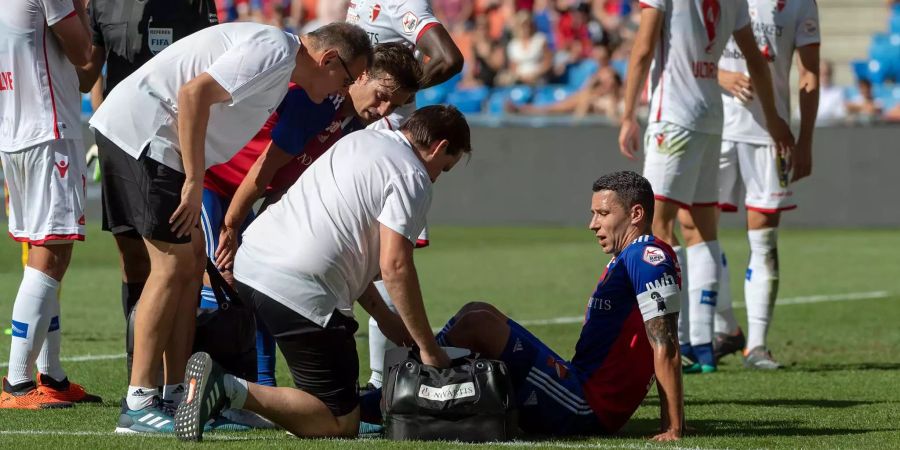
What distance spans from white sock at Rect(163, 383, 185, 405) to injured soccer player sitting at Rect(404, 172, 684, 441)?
1130mm

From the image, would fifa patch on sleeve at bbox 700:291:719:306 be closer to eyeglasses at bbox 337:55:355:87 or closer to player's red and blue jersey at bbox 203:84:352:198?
player's red and blue jersey at bbox 203:84:352:198

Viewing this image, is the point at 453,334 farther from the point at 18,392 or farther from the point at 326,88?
the point at 18,392

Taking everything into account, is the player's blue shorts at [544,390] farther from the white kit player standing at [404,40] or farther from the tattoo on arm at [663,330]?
the white kit player standing at [404,40]

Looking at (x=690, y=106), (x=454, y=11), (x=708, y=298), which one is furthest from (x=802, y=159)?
(x=454, y=11)

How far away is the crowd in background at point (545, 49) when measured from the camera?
65.7 feet

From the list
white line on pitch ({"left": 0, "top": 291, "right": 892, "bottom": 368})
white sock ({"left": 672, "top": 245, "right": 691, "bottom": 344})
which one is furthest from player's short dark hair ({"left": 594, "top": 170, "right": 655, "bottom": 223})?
white line on pitch ({"left": 0, "top": 291, "right": 892, "bottom": 368})

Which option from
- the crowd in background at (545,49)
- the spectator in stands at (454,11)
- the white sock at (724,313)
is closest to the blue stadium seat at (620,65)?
the crowd in background at (545,49)

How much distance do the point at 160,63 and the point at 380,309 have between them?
1390 millimetres

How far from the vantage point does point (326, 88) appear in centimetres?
594

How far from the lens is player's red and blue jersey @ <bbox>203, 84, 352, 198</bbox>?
255 inches

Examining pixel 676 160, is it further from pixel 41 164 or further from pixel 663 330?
pixel 41 164

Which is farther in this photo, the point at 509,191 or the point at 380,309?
the point at 509,191

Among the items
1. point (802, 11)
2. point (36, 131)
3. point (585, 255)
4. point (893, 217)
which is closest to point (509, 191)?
point (585, 255)

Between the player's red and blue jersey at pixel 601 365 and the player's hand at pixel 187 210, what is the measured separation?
1.14 m
